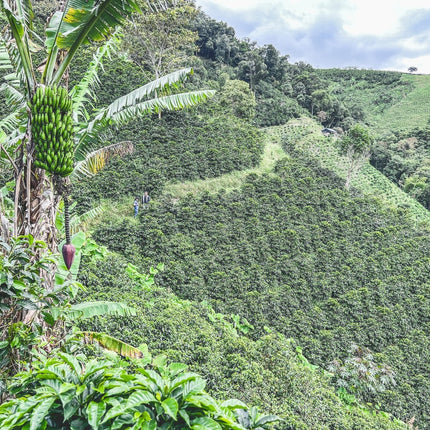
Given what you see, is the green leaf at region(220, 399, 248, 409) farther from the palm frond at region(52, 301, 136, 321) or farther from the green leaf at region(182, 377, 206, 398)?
the palm frond at region(52, 301, 136, 321)

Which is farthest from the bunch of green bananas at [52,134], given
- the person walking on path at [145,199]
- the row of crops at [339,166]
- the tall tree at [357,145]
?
the row of crops at [339,166]

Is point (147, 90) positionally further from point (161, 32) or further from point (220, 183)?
point (161, 32)

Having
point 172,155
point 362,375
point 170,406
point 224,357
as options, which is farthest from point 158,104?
point 172,155

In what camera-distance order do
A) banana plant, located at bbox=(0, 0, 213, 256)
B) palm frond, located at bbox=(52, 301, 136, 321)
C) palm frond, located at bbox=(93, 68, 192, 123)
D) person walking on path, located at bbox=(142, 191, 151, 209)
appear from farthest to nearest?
person walking on path, located at bbox=(142, 191, 151, 209) < palm frond, located at bbox=(93, 68, 192, 123) < palm frond, located at bbox=(52, 301, 136, 321) < banana plant, located at bbox=(0, 0, 213, 256)

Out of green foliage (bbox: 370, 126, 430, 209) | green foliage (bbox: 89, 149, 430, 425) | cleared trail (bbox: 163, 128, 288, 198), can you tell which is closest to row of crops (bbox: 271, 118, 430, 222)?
green foliage (bbox: 370, 126, 430, 209)

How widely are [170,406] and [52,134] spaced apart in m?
2.15

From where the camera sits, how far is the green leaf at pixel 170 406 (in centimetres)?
137

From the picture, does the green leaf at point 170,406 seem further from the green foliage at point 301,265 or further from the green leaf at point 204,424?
the green foliage at point 301,265

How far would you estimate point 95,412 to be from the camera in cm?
143

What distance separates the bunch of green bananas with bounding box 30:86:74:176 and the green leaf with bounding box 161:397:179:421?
1.92 meters

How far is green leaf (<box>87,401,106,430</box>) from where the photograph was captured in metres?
1.39

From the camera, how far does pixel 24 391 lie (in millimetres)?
1838

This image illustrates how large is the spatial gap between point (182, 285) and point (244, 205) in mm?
5252

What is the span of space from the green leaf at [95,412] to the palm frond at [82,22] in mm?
2937
